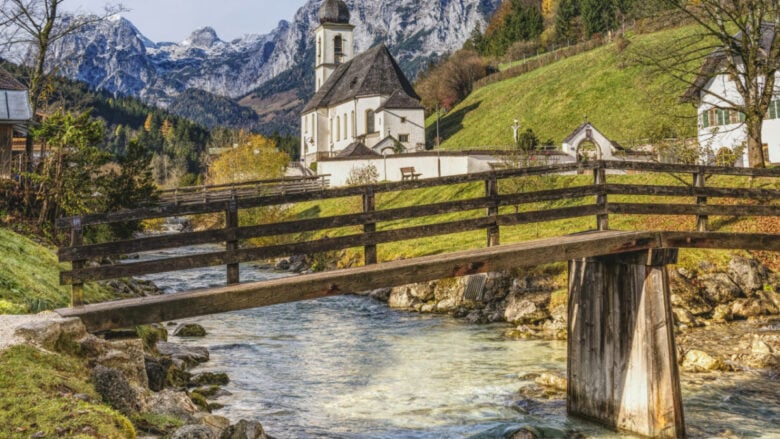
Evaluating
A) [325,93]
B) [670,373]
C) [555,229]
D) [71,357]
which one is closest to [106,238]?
[555,229]

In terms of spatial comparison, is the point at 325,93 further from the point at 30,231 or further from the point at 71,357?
the point at 71,357

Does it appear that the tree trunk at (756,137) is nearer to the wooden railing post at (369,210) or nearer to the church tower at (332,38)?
the wooden railing post at (369,210)

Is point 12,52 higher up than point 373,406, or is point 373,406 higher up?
point 12,52

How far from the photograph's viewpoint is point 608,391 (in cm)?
1066

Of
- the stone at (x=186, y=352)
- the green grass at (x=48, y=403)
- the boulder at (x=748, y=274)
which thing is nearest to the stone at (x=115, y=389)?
the green grass at (x=48, y=403)

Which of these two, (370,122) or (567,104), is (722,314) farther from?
(370,122)

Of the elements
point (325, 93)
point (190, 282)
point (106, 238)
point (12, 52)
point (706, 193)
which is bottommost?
point (190, 282)

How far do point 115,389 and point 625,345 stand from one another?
289 inches

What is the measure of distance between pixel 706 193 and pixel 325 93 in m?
82.5

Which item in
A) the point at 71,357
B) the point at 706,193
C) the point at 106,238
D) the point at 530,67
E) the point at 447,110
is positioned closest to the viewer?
the point at 71,357

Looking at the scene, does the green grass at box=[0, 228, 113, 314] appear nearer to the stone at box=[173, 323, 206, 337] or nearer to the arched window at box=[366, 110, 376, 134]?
the stone at box=[173, 323, 206, 337]

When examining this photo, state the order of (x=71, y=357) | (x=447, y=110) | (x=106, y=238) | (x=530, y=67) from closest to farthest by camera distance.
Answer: (x=71, y=357) < (x=106, y=238) < (x=530, y=67) < (x=447, y=110)

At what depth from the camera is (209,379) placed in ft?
46.1

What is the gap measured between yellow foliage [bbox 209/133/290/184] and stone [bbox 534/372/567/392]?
50504 mm
